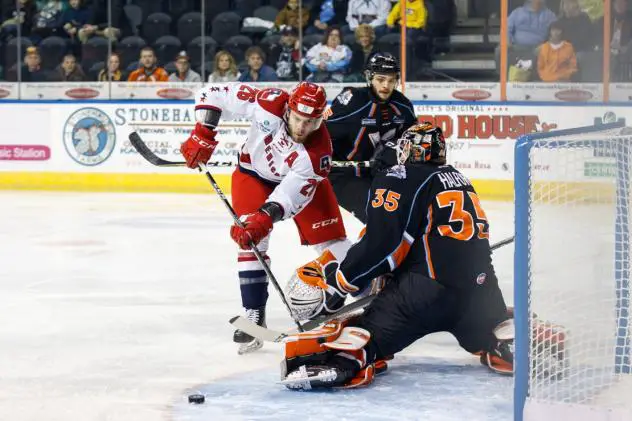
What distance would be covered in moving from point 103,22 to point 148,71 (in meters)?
0.61

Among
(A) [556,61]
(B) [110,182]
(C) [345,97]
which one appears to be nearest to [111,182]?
(B) [110,182]

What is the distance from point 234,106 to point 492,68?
428 cm

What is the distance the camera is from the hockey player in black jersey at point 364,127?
14.1ft

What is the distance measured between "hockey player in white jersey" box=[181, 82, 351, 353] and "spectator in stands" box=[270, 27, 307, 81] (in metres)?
4.40

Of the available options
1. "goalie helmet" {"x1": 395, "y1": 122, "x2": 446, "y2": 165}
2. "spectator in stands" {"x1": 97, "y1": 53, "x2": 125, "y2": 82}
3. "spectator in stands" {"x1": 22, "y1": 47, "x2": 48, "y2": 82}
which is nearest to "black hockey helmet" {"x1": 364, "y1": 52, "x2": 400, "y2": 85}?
"goalie helmet" {"x1": 395, "y1": 122, "x2": 446, "y2": 165}

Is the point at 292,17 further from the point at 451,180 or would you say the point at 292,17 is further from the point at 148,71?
the point at 451,180

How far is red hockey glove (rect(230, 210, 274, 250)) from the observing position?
362cm

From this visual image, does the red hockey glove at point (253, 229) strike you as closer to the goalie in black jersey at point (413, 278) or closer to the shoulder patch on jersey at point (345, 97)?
the goalie in black jersey at point (413, 278)

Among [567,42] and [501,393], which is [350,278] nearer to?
[501,393]

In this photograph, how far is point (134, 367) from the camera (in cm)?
359

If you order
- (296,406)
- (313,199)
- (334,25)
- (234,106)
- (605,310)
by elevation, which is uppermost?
(334,25)

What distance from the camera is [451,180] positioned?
3.36 meters

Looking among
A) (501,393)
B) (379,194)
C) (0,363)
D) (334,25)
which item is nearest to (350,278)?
(379,194)

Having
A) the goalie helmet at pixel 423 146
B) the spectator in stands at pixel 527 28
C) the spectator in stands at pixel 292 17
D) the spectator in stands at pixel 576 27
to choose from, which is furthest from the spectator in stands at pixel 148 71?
the goalie helmet at pixel 423 146
